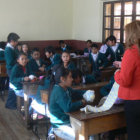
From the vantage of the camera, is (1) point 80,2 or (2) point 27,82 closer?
(2) point 27,82

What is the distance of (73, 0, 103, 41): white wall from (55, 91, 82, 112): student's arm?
5.82 meters

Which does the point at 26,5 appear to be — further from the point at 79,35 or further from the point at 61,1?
the point at 79,35

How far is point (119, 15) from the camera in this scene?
7.73 meters

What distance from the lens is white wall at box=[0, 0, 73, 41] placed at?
858 cm

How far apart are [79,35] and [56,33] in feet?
2.70

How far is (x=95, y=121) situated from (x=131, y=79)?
1.67ft

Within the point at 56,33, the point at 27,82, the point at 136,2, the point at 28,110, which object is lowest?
the point at 28,110

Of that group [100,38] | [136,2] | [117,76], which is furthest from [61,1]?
[117,76]

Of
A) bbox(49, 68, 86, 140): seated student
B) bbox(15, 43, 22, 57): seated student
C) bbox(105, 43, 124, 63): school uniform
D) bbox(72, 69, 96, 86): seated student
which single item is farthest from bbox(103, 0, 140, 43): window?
bbox(49, 68, 86, 140): seated student

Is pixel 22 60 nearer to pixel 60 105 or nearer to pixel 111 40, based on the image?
pixel 60 105

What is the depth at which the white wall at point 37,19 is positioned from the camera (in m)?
8.58

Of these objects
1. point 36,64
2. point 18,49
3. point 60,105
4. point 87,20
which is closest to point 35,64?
point 36,64

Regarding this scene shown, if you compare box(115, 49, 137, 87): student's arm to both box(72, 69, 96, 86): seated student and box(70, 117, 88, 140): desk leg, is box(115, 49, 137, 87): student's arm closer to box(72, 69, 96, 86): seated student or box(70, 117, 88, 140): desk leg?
box(70, 117, 88, 140): desk leg

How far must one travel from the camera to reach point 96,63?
252 inches
